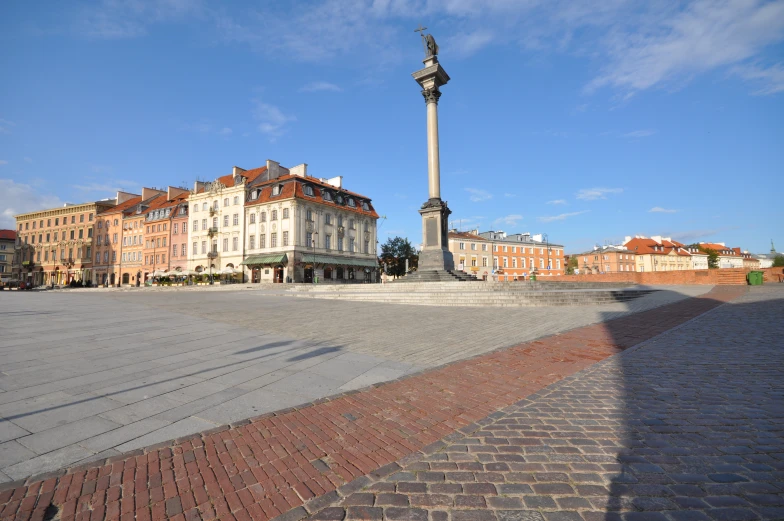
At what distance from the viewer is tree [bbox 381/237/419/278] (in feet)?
189

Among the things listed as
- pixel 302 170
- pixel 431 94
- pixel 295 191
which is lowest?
pixel 295 191

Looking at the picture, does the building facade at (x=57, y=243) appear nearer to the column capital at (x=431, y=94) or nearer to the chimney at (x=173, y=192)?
the chimney at (x=173, y=192)

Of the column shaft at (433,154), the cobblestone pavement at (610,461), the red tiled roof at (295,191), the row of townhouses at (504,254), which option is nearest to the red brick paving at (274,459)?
the cobblestone pavement at (610,461)

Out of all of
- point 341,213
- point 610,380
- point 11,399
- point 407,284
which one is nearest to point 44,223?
point 341,213

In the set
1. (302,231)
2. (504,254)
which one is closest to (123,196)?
(302,231)

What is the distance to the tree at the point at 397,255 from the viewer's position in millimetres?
57719

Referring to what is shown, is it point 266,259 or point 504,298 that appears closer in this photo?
point 504,298

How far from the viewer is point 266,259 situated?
1679 inches

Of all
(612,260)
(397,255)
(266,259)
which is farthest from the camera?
(612,260)

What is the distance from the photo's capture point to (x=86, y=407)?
4.21 meters

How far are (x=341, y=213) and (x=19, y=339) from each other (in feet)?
132

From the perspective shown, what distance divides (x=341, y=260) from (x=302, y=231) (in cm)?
659

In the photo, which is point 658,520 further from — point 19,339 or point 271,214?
point 271,214

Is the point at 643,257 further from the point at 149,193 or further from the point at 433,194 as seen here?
the point at 149,193
